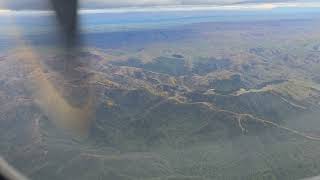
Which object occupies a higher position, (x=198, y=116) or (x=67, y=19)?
(x=67, y=19)

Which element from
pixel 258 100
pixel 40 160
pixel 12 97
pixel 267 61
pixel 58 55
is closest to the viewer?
pixel 58 55

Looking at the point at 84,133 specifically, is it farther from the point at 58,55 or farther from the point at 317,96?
the point at 317,96

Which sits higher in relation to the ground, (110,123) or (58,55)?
(58,55)

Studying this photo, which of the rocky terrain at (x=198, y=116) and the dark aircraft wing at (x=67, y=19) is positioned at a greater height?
the dark aircraft wing at (x=67, y=19)

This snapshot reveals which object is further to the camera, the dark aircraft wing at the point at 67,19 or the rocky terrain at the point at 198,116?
the rocky terrain at the point at 198,116

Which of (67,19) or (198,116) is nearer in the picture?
(67,19)

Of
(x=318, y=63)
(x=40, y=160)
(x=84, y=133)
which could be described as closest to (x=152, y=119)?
(x=40, y=160)

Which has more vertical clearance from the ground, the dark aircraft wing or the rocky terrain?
the dark aircraft wing

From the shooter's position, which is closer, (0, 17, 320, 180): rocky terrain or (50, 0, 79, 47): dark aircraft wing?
(50, 0, 79, 47): dark aircraft wing

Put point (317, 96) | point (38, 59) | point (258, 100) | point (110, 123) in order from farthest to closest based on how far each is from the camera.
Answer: point (317, 96), point (258, 100), point (110, 123), point (38, 59)

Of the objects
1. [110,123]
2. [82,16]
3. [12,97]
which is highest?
[82,16]

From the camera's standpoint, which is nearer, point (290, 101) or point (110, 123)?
point (110, 123)
